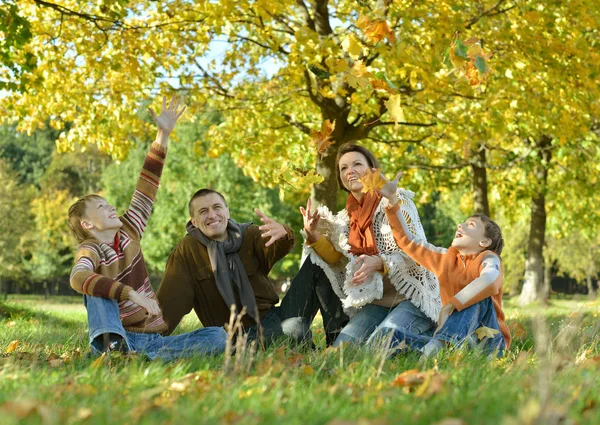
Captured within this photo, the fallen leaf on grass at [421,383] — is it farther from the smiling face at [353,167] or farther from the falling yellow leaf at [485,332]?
the smiling face at [353,167]

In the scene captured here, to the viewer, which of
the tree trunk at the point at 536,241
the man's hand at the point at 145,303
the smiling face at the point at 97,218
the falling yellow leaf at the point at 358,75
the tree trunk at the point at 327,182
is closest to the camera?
the man's hand at the point at 145,303

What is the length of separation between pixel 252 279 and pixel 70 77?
7032 mm

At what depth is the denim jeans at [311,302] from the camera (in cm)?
586

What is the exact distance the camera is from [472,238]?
5625 millimetres

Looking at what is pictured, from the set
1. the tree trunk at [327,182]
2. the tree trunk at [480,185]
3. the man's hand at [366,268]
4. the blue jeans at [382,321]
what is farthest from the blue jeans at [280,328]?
the tree trunk at [480,185]

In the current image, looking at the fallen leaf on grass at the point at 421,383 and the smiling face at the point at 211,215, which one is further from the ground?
the smiling face at the point at 211,215

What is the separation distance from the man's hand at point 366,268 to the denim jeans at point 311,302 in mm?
334

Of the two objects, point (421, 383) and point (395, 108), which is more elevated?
point (395, 108)


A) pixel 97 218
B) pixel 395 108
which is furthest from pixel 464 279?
pixel 97 218

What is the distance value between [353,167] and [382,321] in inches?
48.0

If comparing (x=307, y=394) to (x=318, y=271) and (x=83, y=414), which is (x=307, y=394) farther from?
(x=318, y=271)

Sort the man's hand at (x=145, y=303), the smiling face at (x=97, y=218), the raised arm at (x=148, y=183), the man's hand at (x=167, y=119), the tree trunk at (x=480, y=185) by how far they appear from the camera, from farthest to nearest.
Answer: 1. the tree trunk at (x=480, y=185)
2. the man's hand at (x=167, y=119)
3. the raised arm at (x=148, y=183)
4. the smiling face at (x=97, y=218)
5. the man's hand at (x=145, y=303)

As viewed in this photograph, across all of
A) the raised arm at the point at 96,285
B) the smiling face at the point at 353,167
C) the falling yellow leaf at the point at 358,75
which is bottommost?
the raised arm at the point at 96,285

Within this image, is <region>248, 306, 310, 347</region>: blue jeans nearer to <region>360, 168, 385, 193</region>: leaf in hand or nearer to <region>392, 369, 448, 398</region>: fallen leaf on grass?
<region>360, 168, 385, 193</region>: leaf in hand
